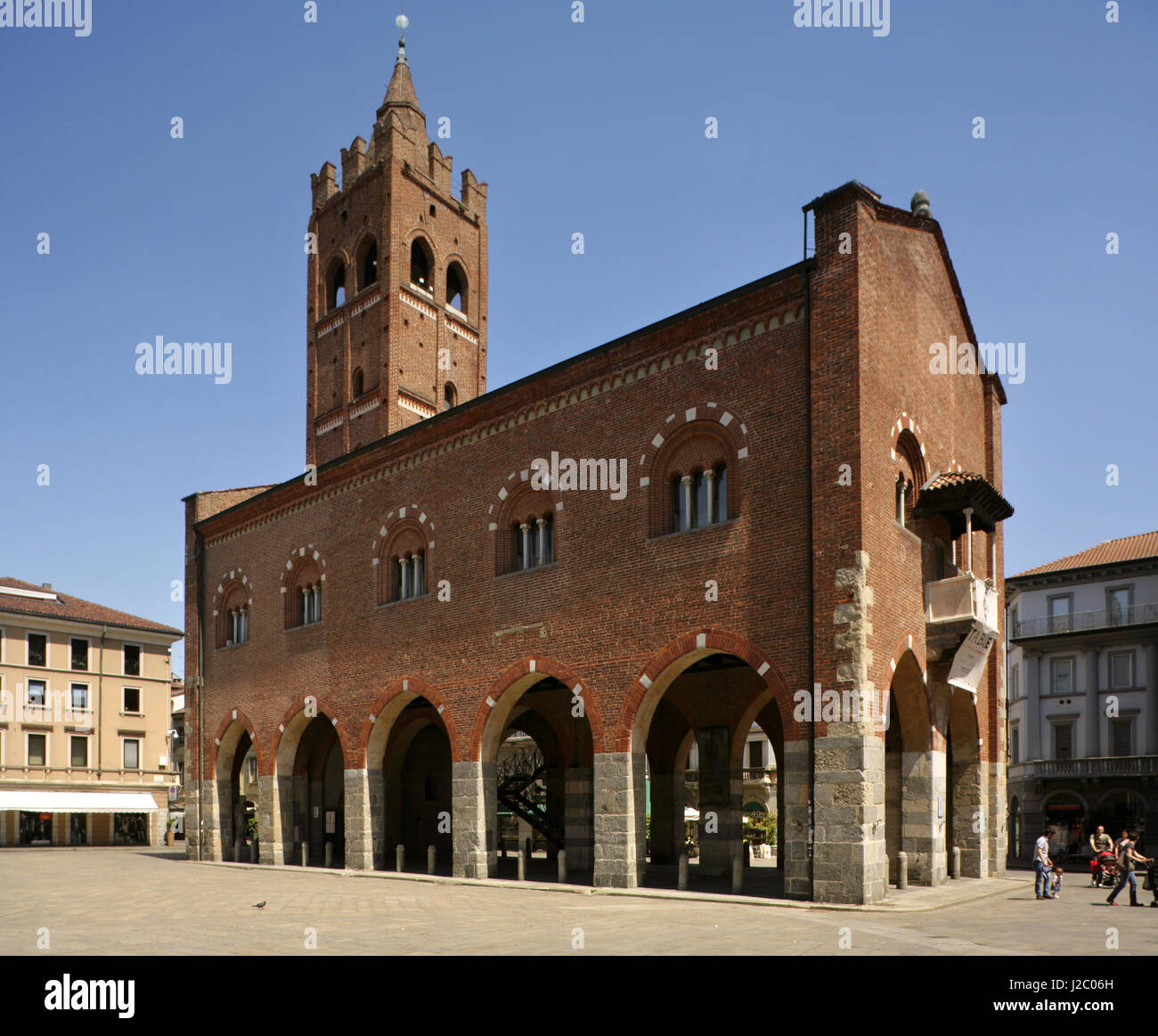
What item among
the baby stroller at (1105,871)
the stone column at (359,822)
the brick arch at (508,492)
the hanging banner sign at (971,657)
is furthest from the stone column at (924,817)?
the stone column at (359,822)

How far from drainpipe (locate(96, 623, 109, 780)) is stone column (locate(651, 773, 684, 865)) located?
1320 inches

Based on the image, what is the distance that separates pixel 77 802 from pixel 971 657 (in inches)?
1690

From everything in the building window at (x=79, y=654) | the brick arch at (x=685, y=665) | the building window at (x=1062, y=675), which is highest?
the brick arch at (x=685, y=665)

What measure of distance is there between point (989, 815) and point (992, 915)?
29.5 ft

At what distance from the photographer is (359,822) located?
28375mm

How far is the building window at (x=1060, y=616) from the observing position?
47.8 meters

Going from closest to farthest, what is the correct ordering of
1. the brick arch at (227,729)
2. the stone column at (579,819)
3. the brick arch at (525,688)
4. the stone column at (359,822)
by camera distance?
the brick arch at (525,688) → the stone column at (579,819) → the stone column at (359,822) → the brick arch at (227,729)

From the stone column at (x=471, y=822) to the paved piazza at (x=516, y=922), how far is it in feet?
2.50

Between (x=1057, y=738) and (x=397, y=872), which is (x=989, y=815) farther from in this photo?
(x=1057, y=738)

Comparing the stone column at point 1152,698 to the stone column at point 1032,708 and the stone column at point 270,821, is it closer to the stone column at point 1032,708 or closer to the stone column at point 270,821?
the stone column at point 1032,708

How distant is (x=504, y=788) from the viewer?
3312cm
